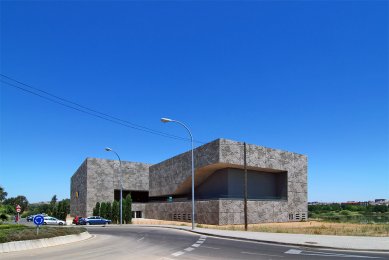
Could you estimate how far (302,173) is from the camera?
63.3 metres

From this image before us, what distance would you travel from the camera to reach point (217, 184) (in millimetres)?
60344

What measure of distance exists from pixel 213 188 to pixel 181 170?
21.8ft

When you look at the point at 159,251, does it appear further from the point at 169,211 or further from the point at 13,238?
the point at 169,211

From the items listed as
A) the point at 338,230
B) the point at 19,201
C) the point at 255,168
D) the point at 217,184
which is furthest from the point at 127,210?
the point at 19,201

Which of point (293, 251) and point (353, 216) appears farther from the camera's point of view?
point (353, 216)

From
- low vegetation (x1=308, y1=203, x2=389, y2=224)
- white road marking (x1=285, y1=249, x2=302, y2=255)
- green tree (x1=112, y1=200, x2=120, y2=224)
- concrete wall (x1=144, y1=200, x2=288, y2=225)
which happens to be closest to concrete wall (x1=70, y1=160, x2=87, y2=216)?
green tree (x1=112, y1=200, x2=120, y2=224)

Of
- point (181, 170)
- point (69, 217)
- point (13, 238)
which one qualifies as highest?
point (181, 170)

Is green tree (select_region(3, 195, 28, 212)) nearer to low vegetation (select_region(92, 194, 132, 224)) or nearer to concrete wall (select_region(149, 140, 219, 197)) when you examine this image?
concrete wall (select_region(149, 140, 219, 197))

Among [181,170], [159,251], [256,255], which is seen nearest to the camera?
[256,255]

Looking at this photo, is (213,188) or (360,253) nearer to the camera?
(360,253)

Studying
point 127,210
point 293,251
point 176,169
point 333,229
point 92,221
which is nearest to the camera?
point 293,251

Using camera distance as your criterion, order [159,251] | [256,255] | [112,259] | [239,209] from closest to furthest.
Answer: [112,259] < [256,255] < [159,251] < [239,209]

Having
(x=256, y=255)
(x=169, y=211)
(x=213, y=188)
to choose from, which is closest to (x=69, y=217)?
(x=169, y=211)

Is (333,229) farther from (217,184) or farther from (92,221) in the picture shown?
(92,221)
